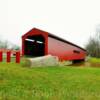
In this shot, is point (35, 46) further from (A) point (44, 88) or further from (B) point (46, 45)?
(A) point (44, 88)

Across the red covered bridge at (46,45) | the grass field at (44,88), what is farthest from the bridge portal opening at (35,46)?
the grass field at (44,88)

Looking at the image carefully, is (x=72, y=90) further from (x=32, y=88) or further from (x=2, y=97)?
(x=2, y=97)

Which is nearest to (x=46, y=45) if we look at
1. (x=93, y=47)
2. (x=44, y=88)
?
(x=44, y=88)

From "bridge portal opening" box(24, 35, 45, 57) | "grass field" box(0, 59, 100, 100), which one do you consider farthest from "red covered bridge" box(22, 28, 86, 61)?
"grass field" box(0, 59, 100, 100)

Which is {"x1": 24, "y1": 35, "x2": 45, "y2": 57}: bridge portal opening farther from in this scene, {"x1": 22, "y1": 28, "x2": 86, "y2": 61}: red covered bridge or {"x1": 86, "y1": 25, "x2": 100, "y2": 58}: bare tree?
{"x1": 86, "y1": 25, "x2": 100, "y2": 58}: bare tree

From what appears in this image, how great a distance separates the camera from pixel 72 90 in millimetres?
7230

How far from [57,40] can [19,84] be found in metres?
14.6

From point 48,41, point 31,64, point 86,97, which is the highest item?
point 48,41

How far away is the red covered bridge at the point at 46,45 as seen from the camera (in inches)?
772

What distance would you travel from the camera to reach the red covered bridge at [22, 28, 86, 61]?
19609 mm

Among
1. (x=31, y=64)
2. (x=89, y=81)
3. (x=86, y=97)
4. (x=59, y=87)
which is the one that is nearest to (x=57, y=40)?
(x=31, y=64)

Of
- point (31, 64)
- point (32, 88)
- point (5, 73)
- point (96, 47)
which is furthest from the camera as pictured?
point (96, 47)

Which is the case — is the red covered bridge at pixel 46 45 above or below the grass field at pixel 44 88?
above

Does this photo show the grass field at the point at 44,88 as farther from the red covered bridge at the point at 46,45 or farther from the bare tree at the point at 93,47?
the bare tree at the point at 93,47
